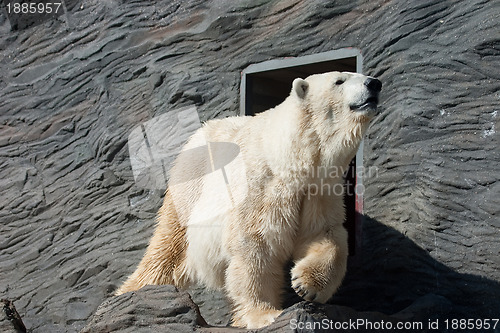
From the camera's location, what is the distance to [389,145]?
4.26m

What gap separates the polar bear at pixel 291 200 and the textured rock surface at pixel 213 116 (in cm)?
72

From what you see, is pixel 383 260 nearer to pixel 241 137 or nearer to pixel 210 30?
pixel 241 137

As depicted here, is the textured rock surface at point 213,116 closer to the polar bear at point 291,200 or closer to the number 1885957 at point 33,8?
the number 1885957 at point 33,8

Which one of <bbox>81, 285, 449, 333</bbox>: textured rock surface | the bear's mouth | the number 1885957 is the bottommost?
<bbox>81, 285, 449, 333</bbox>: textured rock surface

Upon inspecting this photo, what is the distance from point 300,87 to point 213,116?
156 centimetres

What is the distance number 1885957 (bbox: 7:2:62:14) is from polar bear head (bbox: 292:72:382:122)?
3.21 m

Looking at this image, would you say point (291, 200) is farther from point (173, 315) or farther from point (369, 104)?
point (173, 315)

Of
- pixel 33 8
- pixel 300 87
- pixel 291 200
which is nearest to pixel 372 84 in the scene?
pixel 300 87

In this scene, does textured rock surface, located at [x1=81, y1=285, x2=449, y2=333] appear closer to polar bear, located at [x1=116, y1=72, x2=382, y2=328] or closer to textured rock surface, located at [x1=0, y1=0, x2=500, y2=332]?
polar bear, located at [x1=116, y1=72, x2=382, y2=328]

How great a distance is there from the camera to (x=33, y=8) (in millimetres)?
5996

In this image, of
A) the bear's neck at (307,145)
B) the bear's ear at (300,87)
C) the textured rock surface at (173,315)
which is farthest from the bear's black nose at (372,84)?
the textured rock surface at (173,315)

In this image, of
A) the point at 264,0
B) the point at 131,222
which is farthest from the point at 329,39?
the point at 131,222

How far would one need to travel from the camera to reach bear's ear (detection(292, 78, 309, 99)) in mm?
3541

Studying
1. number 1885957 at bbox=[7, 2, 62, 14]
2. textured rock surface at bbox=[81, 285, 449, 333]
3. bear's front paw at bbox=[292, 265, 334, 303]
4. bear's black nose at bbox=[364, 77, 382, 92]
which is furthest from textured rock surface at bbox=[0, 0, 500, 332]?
bear's black nose at bbox=[364, 77, 382, 92]
